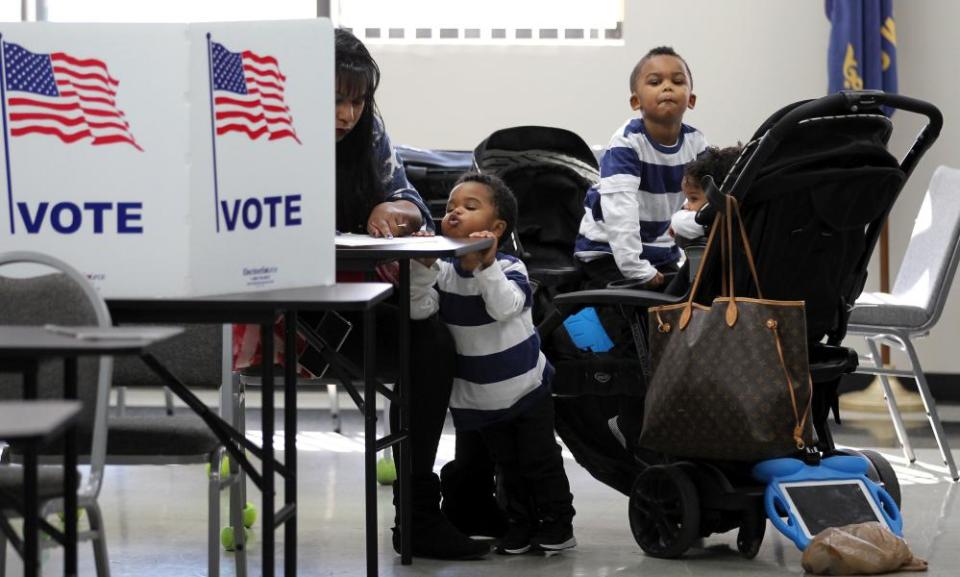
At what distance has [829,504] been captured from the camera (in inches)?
113

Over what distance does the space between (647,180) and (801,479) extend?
0.92 metres

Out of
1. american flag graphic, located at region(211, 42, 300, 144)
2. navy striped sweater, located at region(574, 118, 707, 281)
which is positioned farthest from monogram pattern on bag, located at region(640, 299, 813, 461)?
american flag graphic, located at region(211, 42, 300, 144)

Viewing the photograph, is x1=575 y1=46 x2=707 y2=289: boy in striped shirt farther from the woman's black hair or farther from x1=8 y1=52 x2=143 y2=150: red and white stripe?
x1=8 y1=52 x2=143 y2=150: red and white stripe

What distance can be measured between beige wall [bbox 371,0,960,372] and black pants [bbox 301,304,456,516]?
9.53 ft

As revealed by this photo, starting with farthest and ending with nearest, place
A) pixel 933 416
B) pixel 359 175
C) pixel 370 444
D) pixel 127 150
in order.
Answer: pixel 933 416
pixel 359 175
pixel 370 444
pixel 127 150

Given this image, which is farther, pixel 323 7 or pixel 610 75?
pixel 323 7

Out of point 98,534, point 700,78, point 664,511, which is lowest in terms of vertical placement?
point 664,511

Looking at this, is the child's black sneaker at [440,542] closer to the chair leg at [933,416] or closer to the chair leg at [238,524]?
the chair leg at [238,524]

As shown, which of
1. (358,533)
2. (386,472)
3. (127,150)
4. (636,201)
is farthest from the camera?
(386,472)

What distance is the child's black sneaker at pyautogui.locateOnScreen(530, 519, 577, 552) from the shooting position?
3008 mm

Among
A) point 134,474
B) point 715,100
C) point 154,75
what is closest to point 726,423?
point 154,75

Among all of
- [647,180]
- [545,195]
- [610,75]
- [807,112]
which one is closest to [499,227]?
[647,180]

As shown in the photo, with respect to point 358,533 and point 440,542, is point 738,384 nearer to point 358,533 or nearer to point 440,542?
point 440,542

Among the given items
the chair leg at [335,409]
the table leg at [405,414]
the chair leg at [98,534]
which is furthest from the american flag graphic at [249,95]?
the chair leg at [335,409]
